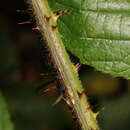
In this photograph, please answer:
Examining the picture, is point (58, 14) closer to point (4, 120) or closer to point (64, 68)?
point (64, 68)

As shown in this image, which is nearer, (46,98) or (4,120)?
(4,120)

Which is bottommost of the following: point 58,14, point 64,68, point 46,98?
point 46,98

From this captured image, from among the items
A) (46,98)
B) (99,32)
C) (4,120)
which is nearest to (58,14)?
(99,32)

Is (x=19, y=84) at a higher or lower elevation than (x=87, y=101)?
lower

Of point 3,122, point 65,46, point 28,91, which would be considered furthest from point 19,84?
point 65,46

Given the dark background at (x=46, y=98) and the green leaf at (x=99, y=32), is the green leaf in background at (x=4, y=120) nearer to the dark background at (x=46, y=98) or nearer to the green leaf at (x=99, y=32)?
the green leaf at (x=99, y=32)

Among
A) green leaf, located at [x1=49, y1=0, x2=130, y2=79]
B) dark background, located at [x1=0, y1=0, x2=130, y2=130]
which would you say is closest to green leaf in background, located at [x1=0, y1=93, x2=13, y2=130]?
green leaf, located at [x1=49, y1=0, x2=130, y2=79]

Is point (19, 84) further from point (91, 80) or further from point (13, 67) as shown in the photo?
point (91, 80)
